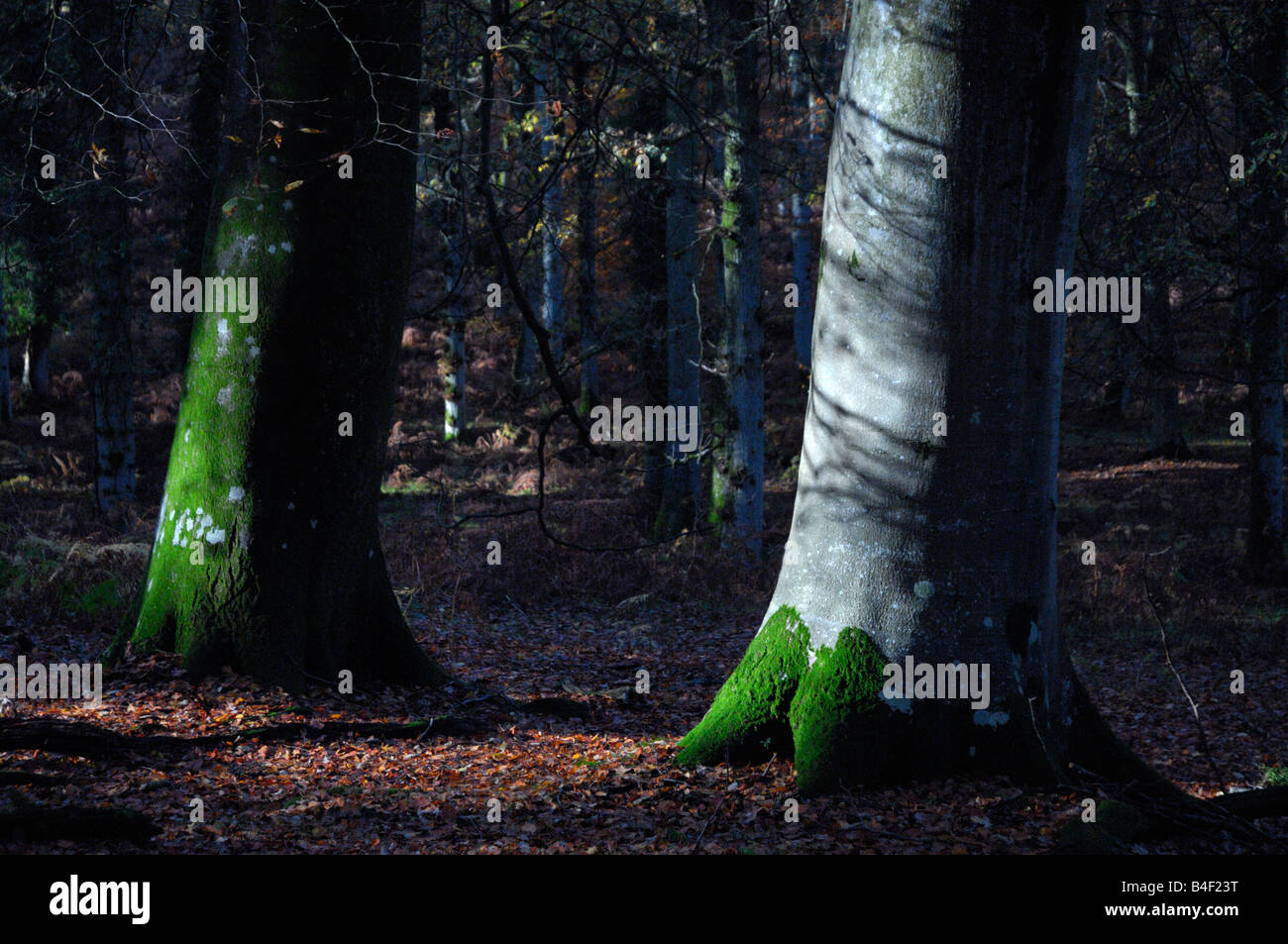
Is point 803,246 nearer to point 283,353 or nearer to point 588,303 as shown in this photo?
point 588,303

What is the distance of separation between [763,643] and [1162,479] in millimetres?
17617

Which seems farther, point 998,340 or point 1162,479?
point 1162,479

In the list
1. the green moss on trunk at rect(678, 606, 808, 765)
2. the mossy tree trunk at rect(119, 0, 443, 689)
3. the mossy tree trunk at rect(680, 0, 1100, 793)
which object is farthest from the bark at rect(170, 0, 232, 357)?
the mossy tree trunk at rect(680, 0, 1100, 793)

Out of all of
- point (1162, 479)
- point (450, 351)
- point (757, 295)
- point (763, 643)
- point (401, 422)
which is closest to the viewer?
point (763, 643)

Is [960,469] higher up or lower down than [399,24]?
lower down

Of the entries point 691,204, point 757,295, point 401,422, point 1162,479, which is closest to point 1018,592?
point 757,295

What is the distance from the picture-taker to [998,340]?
15.0 ft

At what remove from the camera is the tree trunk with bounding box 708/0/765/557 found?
13250 mm

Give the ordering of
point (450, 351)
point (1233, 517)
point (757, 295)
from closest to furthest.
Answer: point (757, 295) → point (1233, 517) → point (450, 351)

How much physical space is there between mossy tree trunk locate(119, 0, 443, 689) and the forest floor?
1.51ft

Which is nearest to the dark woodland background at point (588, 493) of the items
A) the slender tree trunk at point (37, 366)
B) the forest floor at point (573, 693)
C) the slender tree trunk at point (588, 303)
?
the forest floor at point (573, 693)

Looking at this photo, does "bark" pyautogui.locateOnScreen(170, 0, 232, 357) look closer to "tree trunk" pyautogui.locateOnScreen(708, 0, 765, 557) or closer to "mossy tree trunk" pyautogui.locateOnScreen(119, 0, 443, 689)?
"mossy tree trunk" pyautogui.locateOnScreen(119, 0, 443, 689)

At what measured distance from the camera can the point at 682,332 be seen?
1546cm

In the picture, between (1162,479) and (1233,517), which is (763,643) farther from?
(1162,479)
